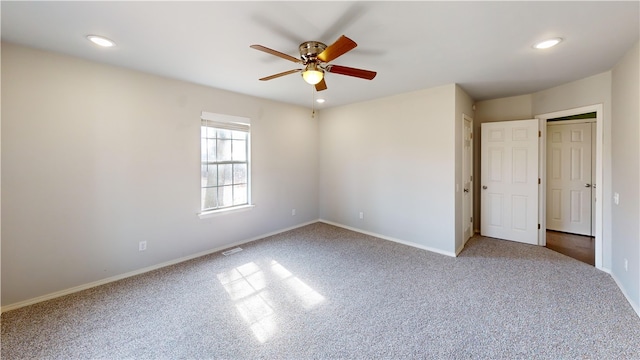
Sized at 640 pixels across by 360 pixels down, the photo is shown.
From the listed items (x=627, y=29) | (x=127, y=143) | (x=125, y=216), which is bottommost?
(x=125, y=216)

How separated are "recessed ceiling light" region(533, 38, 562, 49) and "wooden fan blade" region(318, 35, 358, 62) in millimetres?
1877

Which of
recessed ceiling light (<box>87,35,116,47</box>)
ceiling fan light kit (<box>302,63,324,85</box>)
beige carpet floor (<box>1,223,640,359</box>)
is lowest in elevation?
beige carpet floor (<box>1,223,640,359</box>)

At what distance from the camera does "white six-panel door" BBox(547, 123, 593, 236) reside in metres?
4.53

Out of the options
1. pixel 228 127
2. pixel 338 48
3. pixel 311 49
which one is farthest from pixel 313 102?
pixel 338 48

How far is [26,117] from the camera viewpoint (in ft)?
7.80

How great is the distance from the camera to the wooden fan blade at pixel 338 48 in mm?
1726

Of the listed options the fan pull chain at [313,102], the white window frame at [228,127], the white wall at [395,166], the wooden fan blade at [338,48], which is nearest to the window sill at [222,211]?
the white window frame at [228,127]

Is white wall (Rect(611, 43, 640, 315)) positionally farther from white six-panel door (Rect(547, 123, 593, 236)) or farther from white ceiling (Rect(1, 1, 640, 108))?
white six-panel door (Rect(547, 123, 593, 236))

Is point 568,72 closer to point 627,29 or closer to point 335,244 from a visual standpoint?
point 627,29

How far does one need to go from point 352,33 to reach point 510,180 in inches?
151

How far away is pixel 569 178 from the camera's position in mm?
4684

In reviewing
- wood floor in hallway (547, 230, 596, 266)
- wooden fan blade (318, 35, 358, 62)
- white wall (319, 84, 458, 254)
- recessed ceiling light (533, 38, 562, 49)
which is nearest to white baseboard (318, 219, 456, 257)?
white wall (319, 84, 458, 254)

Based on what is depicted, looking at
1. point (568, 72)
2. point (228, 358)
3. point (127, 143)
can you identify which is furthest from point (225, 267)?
point (568, 72)

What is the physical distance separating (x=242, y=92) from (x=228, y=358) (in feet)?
11.4
